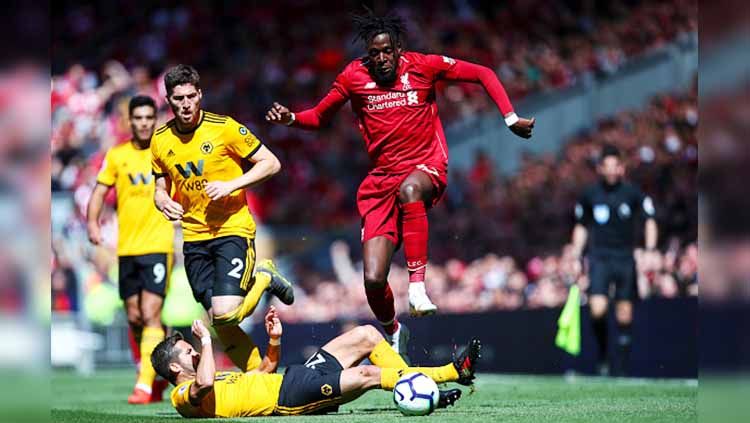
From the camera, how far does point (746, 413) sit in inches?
106

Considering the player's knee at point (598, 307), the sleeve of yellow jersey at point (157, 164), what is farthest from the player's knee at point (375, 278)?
the player's knee at point (598, 307)

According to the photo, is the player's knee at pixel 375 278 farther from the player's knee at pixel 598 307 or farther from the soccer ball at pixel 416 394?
the player's knee at pixel 598 307

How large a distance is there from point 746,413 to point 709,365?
15 cm

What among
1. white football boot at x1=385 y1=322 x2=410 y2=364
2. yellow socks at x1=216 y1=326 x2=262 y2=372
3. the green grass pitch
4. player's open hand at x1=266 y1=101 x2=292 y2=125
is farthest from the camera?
white football boot at x1=385 y1=322 x2=410 y2=364

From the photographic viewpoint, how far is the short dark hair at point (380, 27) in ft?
29.6

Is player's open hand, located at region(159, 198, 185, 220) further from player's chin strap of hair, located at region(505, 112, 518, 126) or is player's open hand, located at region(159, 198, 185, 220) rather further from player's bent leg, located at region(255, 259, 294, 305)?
player's chin strap of hair, located at region(505, 112, 518, 126)

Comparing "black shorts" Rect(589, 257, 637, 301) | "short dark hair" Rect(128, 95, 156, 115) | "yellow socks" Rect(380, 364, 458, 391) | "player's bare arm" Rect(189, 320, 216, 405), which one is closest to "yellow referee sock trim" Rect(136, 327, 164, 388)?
"short dark hair" Rect(128, 95, 156, 115)

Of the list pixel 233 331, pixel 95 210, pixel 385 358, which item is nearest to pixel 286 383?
pixel 385 358

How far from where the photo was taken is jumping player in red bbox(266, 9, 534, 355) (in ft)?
29.8

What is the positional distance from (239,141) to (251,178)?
43 centimetres

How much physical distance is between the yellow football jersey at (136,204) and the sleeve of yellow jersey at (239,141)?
2384 millimetres

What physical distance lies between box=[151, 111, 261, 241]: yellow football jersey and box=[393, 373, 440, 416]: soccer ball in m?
1.95

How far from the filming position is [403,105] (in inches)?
364

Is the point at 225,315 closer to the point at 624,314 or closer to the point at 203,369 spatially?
the point at 203,369
